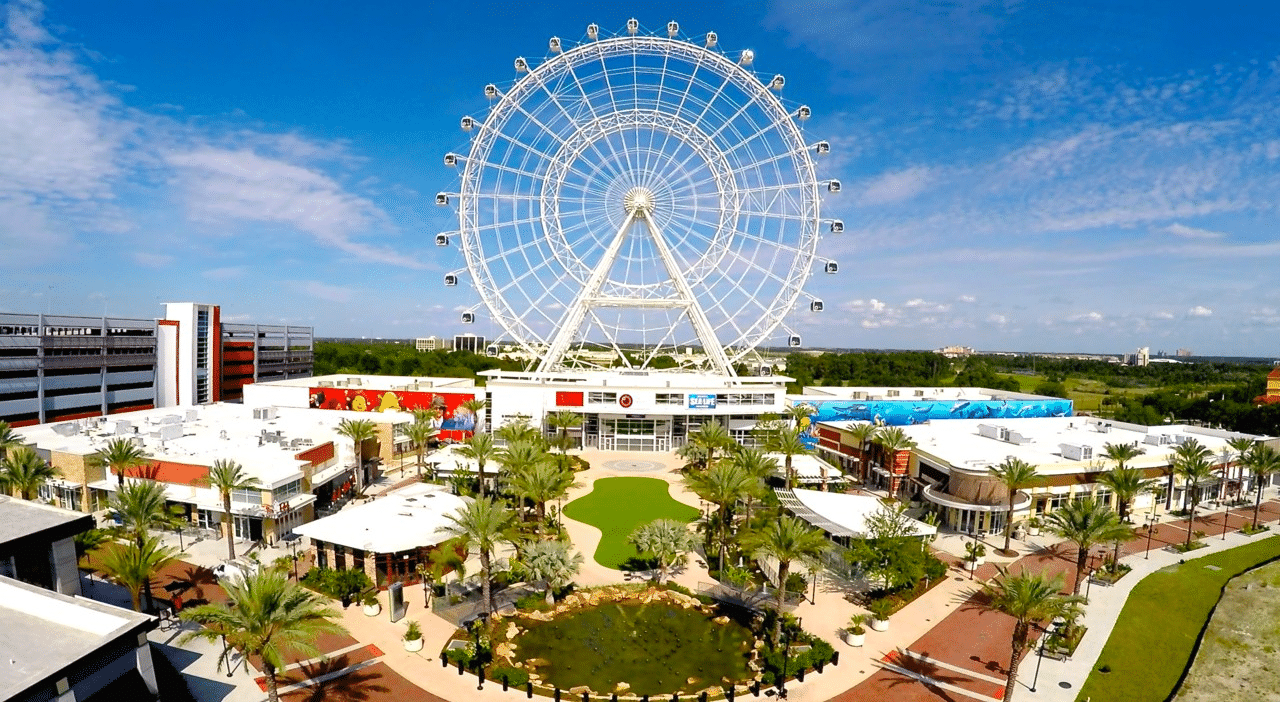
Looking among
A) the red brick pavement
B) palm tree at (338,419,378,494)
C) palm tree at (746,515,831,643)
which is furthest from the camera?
palm tree at (338,419,378,494)

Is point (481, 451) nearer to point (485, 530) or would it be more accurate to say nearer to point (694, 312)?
point (485, 530)

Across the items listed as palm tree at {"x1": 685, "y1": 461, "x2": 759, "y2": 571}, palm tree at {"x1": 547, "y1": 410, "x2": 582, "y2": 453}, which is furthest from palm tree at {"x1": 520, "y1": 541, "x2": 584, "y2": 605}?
palm tree at {"x1": 547, "y1": 410, "x2": 582, "y2": 453}

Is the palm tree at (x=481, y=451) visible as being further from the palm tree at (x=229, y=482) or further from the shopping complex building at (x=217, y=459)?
the palm tree at (x=229, y=482)

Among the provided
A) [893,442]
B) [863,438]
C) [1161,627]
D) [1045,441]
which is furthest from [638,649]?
[1045,441]

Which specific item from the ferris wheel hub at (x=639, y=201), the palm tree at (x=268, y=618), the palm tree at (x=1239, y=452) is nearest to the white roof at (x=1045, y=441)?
the palm tree at (x=1239, y=452)

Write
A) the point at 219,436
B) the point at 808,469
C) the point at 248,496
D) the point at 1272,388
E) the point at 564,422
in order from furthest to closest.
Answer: the point at 1272,388 → the point at 564,422 → the point at 808,469 → the point at 219,436 → the point at 248,496

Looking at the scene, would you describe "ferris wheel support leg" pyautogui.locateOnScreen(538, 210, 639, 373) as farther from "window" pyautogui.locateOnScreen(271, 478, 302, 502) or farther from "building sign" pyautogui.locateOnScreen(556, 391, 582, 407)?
"window" pyautogui.locateOnScreen(271, 478, 302, 502)
